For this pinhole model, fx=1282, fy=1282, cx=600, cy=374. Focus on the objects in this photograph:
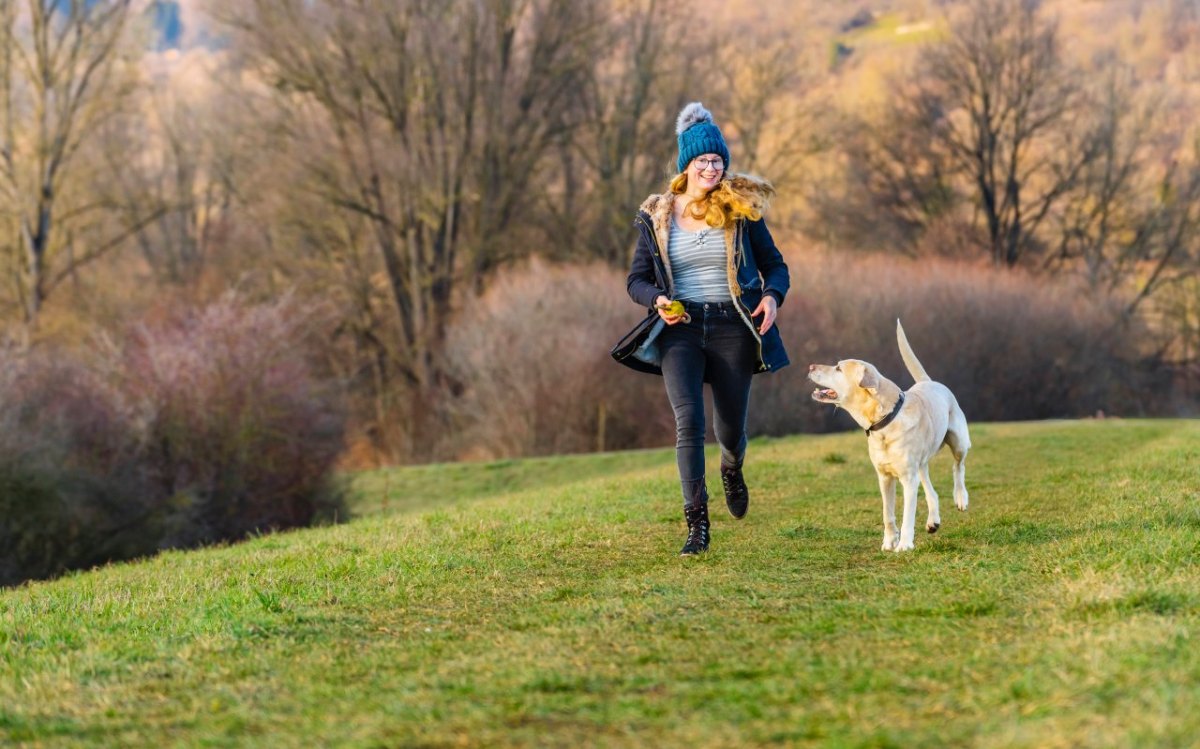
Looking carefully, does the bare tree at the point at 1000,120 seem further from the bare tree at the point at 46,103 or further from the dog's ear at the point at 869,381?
the dog's ear at the point at 869,381

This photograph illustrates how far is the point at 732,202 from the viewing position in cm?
766

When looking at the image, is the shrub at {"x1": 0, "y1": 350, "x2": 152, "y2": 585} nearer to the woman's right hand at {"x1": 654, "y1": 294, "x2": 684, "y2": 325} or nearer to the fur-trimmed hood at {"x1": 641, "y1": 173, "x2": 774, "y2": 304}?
the fur-trimmed hood at {"x1": 641, "y1": 173, "x2": 774, "y2": 304}

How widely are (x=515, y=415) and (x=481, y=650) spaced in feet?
105

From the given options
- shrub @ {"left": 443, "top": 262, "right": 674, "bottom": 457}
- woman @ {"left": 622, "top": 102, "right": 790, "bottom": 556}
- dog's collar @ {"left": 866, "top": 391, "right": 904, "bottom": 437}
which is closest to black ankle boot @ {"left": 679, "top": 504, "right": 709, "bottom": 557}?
woman @ {"left": 622, "top": 102, "right": 790, "bottom": 556}

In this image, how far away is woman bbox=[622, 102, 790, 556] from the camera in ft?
25.2

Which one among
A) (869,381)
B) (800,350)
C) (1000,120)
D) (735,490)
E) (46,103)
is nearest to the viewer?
(869,381)

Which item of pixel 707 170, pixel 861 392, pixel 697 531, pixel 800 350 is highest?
pixel 707 170

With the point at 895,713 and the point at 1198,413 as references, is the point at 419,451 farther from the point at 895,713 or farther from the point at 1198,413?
the point at 895,713

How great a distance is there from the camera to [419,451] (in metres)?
41.7

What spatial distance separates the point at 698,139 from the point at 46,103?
40363 mm

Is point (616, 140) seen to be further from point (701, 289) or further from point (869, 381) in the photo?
point (869, 381)

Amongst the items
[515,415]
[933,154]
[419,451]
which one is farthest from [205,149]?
[933,154]

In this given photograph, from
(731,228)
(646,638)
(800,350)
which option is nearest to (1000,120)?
(800,350)

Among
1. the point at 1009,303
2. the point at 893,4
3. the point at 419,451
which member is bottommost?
the point at 419,451
